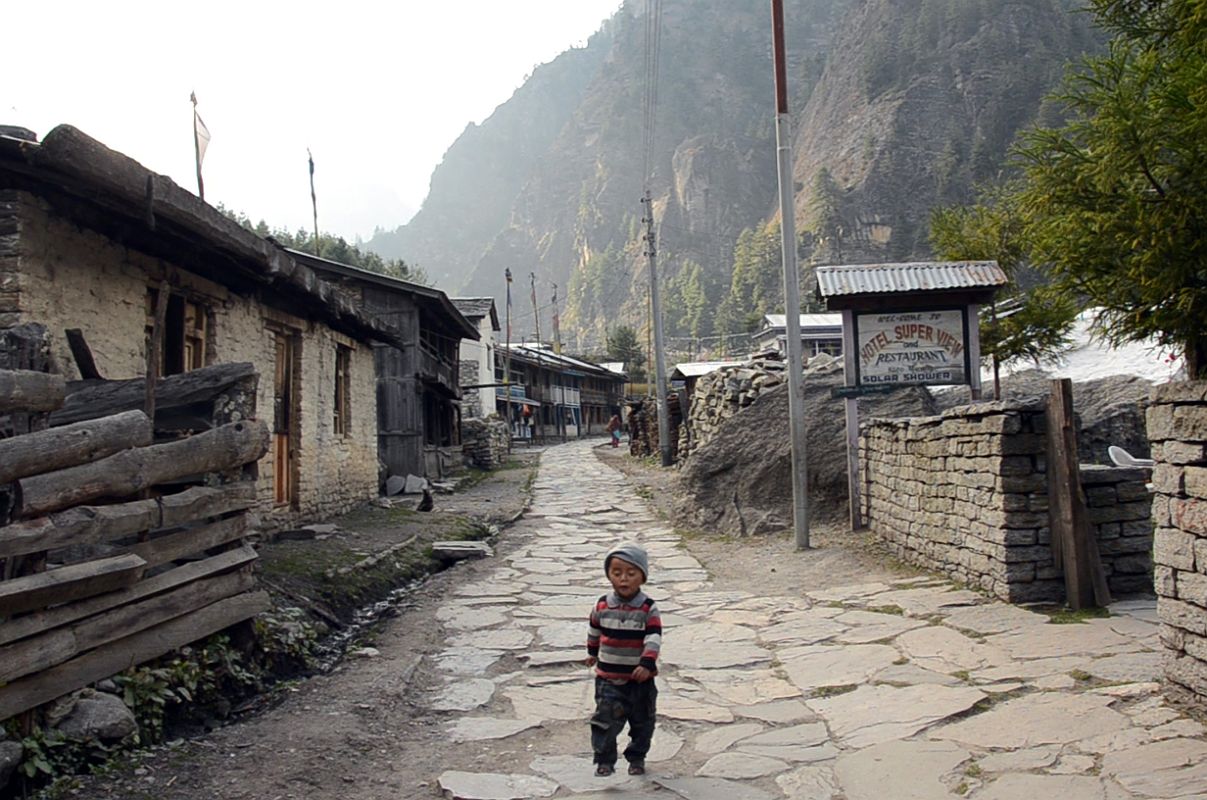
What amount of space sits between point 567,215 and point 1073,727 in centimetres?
14504

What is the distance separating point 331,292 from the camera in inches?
413

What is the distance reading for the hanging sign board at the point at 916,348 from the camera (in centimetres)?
892

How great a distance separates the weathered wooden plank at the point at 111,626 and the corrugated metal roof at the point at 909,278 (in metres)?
6.49

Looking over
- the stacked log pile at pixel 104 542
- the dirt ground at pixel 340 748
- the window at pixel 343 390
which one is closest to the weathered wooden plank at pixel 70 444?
the stacked log pile at pixel 104 542

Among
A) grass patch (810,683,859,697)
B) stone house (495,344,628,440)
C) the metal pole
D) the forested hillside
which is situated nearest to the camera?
grass patch (810,683,859,697)

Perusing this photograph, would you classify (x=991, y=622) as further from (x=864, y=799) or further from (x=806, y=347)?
(x=806, y=347)

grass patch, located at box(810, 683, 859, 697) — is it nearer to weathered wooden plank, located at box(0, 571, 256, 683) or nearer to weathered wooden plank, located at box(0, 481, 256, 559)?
weathered wooden plank, located at box(0, 571, 256, 683)

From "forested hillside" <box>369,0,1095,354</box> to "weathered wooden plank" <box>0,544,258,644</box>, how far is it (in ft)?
137

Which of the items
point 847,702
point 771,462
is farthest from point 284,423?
point 847,702

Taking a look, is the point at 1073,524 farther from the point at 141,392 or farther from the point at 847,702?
the point at 141,392

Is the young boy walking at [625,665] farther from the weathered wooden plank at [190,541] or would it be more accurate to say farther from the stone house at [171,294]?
the stone house at [171,294]

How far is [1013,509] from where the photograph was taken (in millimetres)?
5773

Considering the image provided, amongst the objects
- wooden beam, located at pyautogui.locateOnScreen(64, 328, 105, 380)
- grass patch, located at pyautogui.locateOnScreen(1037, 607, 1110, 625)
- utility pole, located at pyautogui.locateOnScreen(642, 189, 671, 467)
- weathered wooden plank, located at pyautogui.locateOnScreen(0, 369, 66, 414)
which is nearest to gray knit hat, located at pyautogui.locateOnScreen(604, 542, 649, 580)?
weathered wooden plank, located at pyautogui.locateOnScreen(0, 369, 66, 414)

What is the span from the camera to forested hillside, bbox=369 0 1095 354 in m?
76.2
